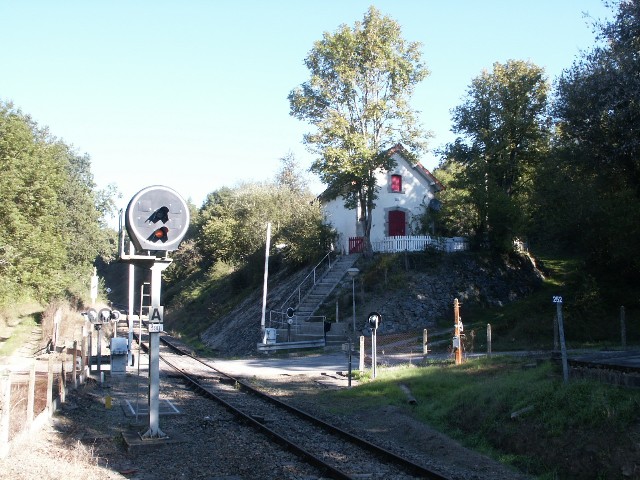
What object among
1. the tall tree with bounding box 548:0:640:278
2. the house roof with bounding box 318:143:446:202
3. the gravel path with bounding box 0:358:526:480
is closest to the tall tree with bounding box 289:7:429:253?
the house roof with bounding box 318:143:446:202

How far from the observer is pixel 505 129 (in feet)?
135

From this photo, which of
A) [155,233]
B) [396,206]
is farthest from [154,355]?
[396,206]


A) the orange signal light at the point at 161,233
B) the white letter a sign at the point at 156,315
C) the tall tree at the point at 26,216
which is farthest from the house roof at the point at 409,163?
the white letter a sign at the point at 156,315

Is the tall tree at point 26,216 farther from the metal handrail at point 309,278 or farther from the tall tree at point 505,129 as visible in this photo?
the tall tree at point 505,129

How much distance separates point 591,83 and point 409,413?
14.2m

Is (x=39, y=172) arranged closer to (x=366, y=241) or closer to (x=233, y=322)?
(x=233, y=322)

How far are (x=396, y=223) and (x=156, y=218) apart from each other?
31841mm

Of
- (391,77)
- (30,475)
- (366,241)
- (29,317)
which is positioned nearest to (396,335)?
(366,241)

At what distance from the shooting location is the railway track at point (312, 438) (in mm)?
9508

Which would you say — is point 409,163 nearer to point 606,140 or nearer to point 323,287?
point 323,287

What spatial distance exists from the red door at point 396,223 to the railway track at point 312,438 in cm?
2326

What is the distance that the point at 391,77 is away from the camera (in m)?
36.2

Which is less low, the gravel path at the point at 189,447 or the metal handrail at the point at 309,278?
the metal handrail at the point at 309,278

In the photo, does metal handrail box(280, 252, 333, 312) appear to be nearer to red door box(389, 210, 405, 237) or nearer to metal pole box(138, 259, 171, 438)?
red door box(389, 210, 405, 237)
